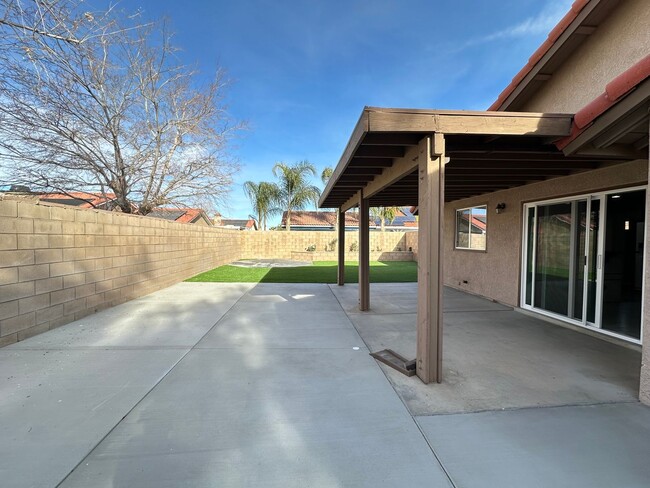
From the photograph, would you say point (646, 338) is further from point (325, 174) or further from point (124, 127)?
point (325, 174)

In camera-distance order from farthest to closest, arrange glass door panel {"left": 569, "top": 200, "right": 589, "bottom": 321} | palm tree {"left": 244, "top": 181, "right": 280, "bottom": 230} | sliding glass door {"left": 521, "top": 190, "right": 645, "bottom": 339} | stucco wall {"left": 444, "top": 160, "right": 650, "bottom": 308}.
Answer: palm tree {"left": 244, "top": 181, "right": 280, "bottom": 230} → glass door panel {"left": 569, "top": 200, "right": 589, "bottom": 321} → sliding glass door {"left": 521, "top": 190, "right": 645, "bottom": 339} → stucco wall {"left": 444, "top": 160, "right": 650, "bottom": 308}

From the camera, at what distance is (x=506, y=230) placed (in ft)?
23.0

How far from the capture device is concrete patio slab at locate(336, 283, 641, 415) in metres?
2.94

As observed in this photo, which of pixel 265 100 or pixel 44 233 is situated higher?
pixel 265 100

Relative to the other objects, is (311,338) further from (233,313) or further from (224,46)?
(224,46)

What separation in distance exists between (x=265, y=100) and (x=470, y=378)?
41.8 feet

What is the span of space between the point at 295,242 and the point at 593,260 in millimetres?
15904

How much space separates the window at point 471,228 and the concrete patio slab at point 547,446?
223 inches


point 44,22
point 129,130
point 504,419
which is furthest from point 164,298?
point 504,419

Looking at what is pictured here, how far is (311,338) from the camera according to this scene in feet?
15.5

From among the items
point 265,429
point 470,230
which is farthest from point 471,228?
point 265,429

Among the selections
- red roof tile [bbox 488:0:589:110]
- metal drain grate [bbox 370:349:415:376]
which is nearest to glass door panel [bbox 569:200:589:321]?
red roof tile [bbox 488:0:589:110]

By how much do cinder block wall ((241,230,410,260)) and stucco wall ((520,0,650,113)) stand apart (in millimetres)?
14281

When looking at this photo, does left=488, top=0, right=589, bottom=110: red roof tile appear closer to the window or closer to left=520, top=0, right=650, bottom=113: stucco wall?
left=520, top=0, right=650, bottom=113: stucco wall
